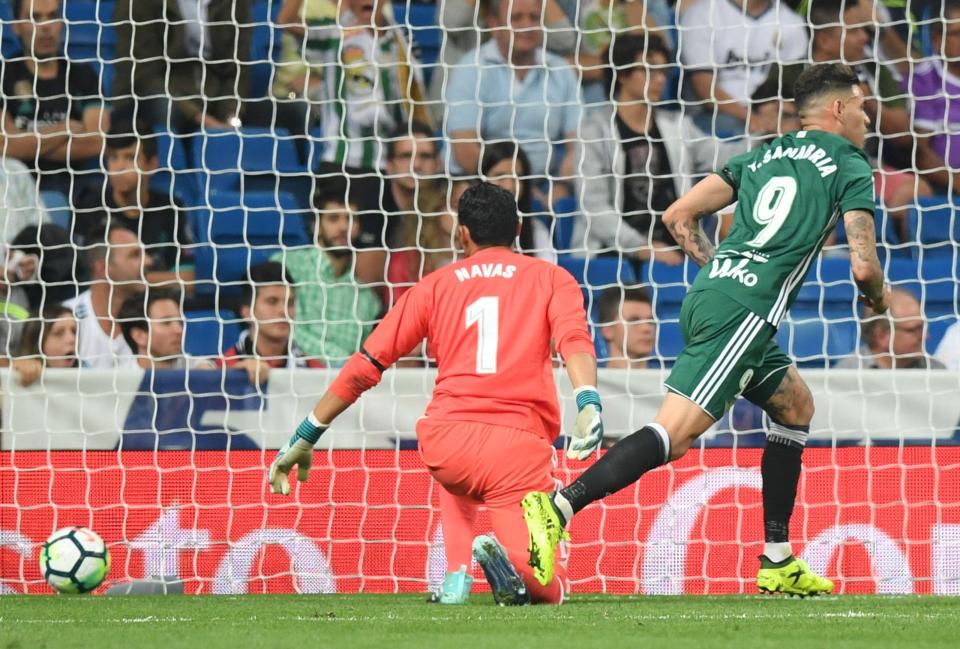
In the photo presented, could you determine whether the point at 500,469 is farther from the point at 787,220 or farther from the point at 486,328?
the point at 787,220

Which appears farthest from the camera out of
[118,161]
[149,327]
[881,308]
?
[118,161]

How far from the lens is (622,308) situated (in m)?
7.37

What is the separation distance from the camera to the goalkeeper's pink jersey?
4.84 m

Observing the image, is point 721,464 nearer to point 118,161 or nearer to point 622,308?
point 622,308

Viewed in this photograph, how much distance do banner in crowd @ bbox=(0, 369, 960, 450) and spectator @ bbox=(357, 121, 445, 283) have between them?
1617 mm

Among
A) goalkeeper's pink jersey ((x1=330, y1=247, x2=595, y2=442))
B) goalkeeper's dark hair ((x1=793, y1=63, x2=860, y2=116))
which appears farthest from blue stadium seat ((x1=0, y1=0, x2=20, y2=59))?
goalkeeper's dark hair ((x1=793, y1=63, x2=860, y2=116))

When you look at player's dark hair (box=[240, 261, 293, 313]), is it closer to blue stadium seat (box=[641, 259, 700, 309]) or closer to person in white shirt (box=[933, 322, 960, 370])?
blue stadium seat (box=[641, 259, 700, 309])

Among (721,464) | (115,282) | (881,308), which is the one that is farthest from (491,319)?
(115,282)

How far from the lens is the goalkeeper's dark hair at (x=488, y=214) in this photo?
5008 mm

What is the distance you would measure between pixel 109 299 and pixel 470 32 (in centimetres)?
278

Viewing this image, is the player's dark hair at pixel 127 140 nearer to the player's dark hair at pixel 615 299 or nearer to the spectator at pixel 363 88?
the spectator at pixel 363 88

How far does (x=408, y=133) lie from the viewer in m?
8.29

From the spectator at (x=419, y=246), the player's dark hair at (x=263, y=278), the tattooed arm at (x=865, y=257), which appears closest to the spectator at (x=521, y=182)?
the spectator at (x=419, y=246)

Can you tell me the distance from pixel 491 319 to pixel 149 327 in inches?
115
